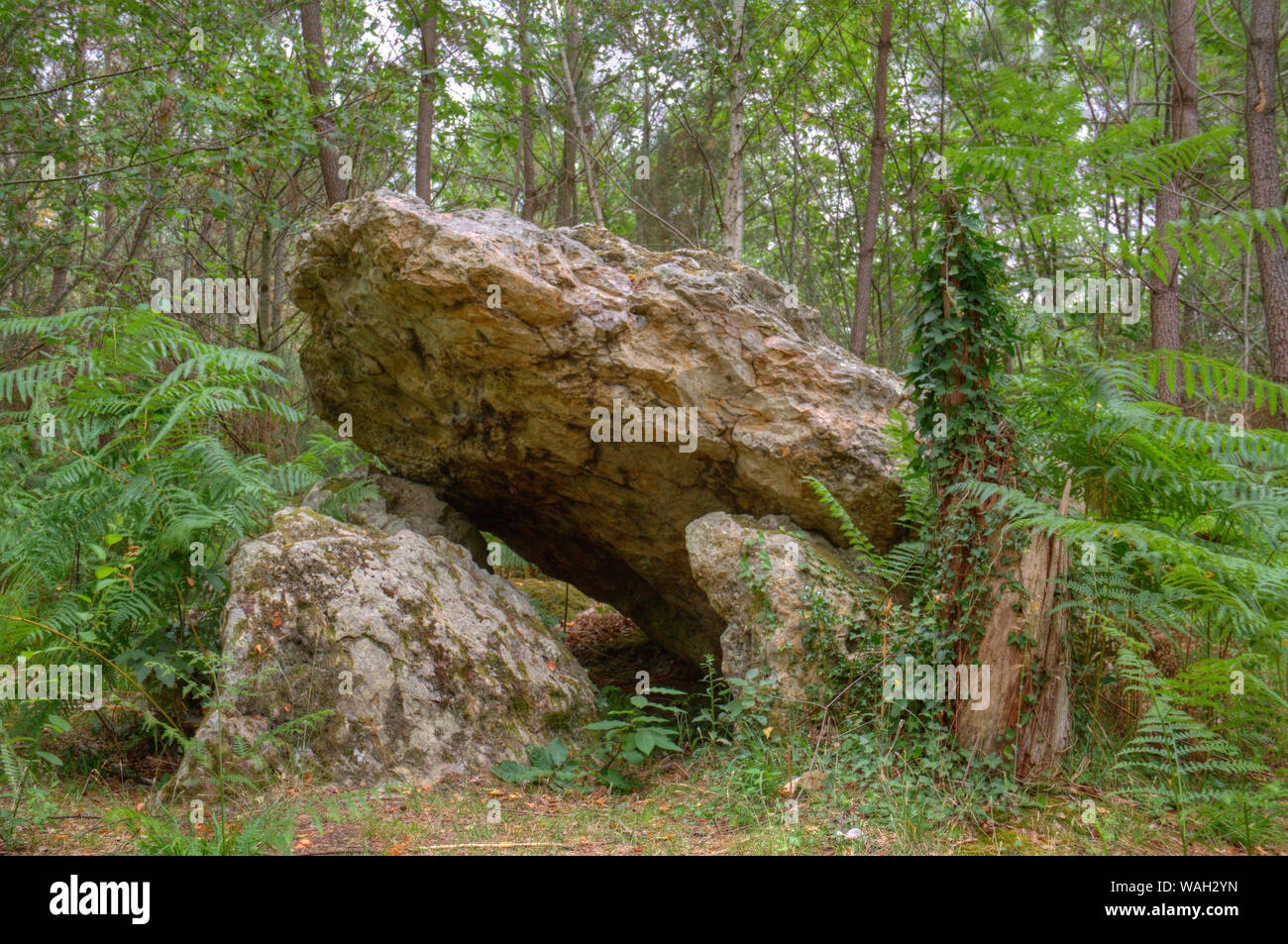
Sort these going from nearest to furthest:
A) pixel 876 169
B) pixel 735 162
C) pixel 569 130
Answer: pixel 735 162
pixel 876 169
pixel 569 130

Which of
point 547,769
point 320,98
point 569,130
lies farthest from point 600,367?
point 569,130

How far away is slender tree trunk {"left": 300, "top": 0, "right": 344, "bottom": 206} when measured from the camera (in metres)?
7.57

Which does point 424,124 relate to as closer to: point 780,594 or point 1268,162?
point 780,594

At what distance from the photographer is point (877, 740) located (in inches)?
149

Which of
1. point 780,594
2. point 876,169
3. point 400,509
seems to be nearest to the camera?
point 780,594

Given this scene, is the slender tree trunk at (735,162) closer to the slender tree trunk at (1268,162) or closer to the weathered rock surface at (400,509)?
the slender tree trunk at (1268,162)

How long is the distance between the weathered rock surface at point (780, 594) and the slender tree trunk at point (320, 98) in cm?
551

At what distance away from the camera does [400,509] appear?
5.95 m

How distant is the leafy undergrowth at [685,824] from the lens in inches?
122

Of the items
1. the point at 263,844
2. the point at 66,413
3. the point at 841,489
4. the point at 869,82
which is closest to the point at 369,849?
the point at 263,844

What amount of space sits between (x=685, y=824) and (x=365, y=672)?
1.85 meters

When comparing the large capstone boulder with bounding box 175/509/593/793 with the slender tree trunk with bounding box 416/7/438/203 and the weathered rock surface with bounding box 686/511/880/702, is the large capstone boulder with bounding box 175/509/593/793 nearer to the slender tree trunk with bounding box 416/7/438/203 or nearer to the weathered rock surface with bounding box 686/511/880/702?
the weathered rock surface with bounding box 686/511/880/702

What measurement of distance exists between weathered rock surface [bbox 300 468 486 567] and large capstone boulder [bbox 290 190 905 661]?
36 cm

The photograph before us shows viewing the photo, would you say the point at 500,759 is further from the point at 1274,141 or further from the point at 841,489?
the point at 1274,141
